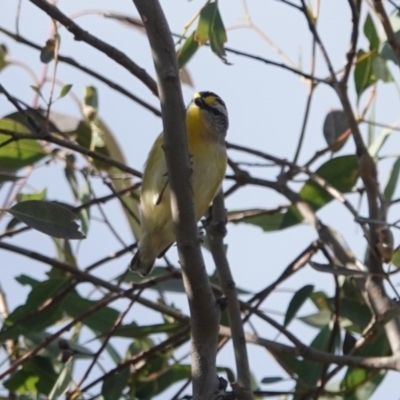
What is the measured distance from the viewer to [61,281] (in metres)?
2.98

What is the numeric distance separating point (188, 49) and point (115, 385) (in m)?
1.03

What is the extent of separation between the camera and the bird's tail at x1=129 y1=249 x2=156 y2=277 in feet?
10.3

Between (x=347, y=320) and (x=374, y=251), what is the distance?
561mm

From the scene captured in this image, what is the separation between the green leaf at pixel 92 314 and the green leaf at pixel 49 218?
1.87 ft

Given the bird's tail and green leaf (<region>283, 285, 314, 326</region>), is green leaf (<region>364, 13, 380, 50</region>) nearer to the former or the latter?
green leaf (<region>283, 285, 314, 326</region>)

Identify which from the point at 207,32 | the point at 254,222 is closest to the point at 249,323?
the point at 254,222

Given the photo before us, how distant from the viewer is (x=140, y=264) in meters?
3.14

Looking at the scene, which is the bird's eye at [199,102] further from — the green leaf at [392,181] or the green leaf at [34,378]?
the green leaf at [34,378]

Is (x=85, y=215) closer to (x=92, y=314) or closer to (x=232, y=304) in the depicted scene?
(x=92, y=314)

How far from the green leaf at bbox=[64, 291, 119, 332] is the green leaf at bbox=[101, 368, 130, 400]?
171 millimetres

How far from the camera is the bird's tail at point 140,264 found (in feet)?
10.3

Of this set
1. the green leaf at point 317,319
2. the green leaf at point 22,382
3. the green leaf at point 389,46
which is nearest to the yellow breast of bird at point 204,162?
the green leaf at point 317,319

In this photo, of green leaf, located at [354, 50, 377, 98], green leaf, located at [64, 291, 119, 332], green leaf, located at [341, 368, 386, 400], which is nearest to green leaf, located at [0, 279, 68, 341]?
green leaf, located at [64, 291, 119, 332]

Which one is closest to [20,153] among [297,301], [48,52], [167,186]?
[48,52]
